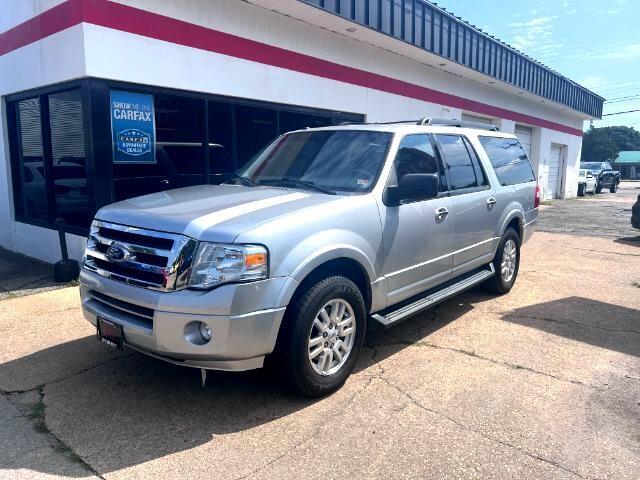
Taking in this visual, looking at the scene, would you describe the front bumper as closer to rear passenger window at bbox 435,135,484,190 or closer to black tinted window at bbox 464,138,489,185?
rear passenger window at bbox 435,135,484,190

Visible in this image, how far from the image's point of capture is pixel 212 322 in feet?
9.93

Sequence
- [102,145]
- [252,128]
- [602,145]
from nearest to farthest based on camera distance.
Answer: [102,145] → [252,128] → [602,145]

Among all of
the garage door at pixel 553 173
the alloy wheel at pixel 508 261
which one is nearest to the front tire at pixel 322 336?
the alloy wheel at pixel 508 261

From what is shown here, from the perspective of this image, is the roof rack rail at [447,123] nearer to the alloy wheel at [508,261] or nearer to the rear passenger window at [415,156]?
the rear passenger window at [415,156]

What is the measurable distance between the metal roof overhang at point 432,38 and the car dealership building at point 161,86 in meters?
0.05

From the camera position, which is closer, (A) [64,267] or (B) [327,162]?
(B) [327,162]

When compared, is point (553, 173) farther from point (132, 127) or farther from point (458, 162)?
point (132, 127)

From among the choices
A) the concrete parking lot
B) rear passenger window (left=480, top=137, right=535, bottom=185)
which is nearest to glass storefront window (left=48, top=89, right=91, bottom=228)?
the concrete parking lot

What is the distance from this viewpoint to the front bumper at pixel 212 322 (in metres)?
3.04

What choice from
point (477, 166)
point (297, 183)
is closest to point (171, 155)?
point (297, 183)

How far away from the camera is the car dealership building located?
670cm

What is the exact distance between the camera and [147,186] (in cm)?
739

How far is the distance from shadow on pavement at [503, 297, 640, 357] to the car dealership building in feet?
17.4

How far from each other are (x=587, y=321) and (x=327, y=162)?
336 cm
